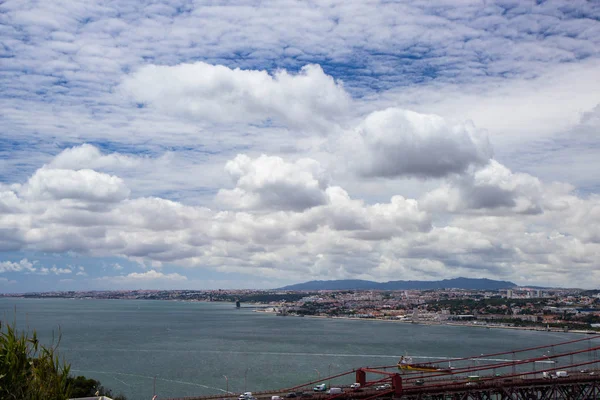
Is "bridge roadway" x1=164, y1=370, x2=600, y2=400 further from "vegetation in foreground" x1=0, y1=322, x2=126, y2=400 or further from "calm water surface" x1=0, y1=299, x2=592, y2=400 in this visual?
"vegetation in foreground" x1=0, y1=322, x2=126, y2=400

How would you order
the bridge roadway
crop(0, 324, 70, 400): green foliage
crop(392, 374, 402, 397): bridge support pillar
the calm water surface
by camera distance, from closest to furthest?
1. crop(0, 324, 70, 400): green foliage
2. crop(392, 374, 402, 397): bridge support pillar
3. the bridge roadway
4. the calm water surface

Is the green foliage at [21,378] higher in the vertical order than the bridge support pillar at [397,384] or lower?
higher

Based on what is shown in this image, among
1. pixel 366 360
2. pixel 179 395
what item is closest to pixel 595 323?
pixel 366 360

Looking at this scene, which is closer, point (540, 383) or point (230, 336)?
point (540, 383)

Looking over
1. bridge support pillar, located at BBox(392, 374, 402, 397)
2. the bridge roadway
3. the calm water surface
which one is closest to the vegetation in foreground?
the bridge roadway

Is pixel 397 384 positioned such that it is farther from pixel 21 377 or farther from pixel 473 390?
pixel 21 377

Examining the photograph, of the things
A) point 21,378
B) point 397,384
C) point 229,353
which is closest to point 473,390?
point 397,384

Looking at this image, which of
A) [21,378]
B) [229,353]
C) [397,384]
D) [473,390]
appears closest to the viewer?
[21,378]

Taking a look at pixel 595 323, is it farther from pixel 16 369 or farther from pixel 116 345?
pixel 16 369

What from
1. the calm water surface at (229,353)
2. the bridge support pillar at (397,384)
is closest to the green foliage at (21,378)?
the bridge support pillar at (397,384)

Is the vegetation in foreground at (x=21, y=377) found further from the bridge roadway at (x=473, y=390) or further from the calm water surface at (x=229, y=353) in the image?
the calm water surface at (x=229, y=353)

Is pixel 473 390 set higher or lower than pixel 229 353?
higher
